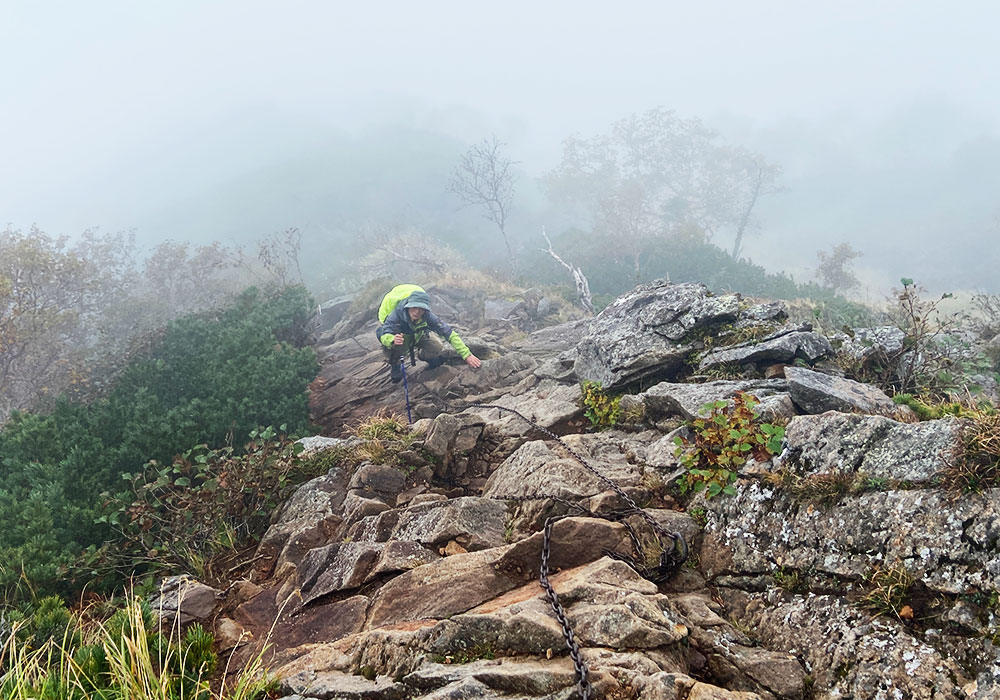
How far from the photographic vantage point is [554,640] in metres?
2.94

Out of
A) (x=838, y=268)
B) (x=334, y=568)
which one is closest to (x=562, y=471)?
(x=334, y=568)

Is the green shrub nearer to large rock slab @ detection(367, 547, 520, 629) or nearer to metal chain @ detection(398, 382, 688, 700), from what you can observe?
large rock slab @ detection(367, 547, 520, 629)

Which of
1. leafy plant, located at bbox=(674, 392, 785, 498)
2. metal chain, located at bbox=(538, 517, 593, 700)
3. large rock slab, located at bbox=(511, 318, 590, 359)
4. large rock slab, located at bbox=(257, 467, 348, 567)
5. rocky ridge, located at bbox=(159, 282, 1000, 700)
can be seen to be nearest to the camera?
metal chain, located at bbox=(538, 517, 593, 700)

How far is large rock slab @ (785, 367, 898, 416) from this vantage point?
230 inches

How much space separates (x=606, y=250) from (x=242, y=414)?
33050 millimetres

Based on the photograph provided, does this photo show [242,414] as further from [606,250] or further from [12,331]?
[606,250]

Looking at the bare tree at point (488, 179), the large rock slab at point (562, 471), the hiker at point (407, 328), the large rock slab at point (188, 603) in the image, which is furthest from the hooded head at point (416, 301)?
the bare tree at point (488, 179)

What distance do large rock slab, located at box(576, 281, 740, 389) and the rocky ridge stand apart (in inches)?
51.6

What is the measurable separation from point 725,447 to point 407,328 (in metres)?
7.61

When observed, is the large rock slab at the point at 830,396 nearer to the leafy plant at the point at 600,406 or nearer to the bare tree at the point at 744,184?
the leafy plant at the point at 600,406

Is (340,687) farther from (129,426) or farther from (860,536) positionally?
(129,426)

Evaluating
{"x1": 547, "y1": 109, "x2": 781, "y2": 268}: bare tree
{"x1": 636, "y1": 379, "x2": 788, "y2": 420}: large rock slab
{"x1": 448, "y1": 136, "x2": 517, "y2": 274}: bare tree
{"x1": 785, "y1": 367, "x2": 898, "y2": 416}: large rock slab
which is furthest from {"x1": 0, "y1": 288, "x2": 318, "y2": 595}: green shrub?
{"x1": 547, "y1": 109, "x2": 781, "y2": 268}: bare tree

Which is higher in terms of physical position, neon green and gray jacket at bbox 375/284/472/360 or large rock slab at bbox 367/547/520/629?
neon green and gray jacket at bbox 375/284/472/360

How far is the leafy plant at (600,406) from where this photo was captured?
24.9 ft
